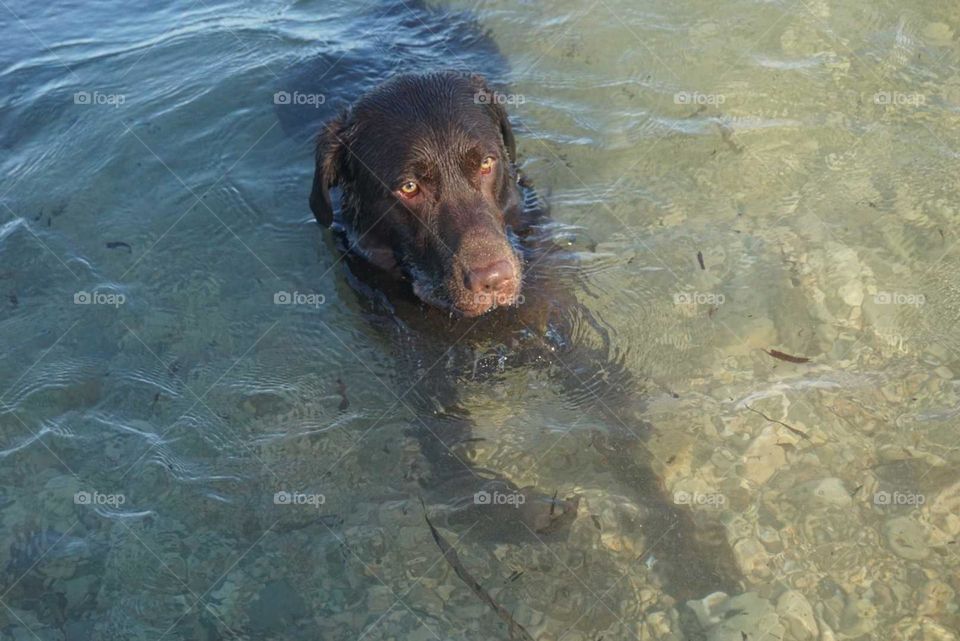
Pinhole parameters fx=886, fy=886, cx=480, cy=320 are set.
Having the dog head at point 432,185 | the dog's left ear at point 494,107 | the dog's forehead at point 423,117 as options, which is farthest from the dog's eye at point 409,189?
the dog's left ear at point 494,107

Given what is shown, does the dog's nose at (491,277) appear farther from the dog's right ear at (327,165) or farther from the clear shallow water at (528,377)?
the dog's right ear at (327,165)

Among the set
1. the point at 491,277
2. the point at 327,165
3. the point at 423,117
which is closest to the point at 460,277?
the point at 491,277

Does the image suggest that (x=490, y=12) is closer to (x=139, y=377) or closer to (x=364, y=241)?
(x=364, y=241)

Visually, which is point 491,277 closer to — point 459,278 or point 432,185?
point 459,278

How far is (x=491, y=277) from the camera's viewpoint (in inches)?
169

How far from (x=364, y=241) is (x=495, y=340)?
111cm

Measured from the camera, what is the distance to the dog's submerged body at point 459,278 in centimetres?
401

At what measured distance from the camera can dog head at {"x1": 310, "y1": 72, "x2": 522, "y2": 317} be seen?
4.48m

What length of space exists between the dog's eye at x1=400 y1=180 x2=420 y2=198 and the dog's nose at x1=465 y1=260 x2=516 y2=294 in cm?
70

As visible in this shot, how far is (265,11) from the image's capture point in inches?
320

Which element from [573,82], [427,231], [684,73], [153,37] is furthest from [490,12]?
[427,231]

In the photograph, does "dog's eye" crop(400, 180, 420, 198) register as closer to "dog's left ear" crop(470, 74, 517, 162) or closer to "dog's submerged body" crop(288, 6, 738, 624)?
"dog's submerged body" crop(288, 6, 738, 624)

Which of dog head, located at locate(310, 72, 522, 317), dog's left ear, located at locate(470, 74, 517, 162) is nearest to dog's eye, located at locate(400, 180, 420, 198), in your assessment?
dog head, located at locate(310, 72, 522, 317)

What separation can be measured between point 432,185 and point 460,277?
618 millimetres
